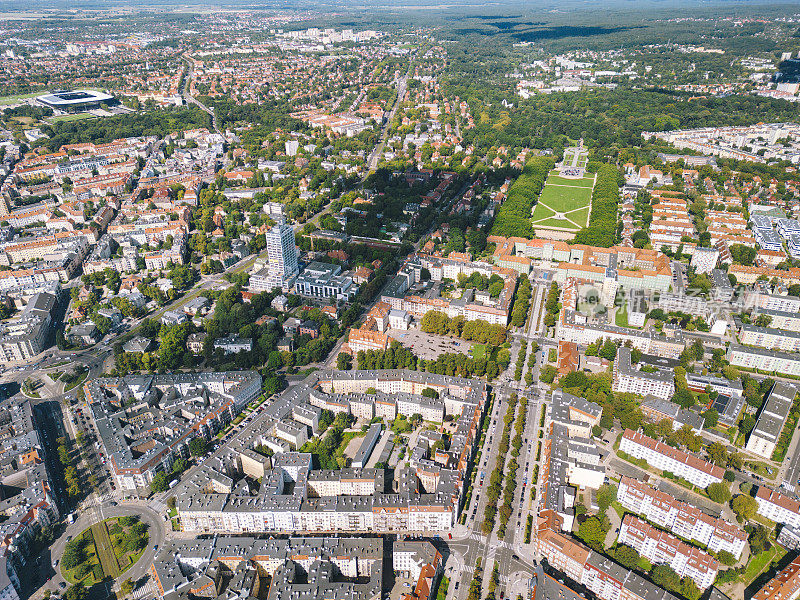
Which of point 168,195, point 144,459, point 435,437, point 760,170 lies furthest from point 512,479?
point 760,170

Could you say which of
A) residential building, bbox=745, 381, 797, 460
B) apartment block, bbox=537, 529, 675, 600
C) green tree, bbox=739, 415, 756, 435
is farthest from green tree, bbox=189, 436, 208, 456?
green tree, bbox=739, 415, 756, 435

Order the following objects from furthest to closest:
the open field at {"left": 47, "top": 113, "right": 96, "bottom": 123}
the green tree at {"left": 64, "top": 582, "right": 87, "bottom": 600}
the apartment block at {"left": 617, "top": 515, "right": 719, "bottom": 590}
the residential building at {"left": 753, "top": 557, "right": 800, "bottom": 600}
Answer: the open field at {"left": 47, "top": 113, "right": 96, "bottom": 123}
the apartment block at {"left": 617, "top": 515, "right": 719, "bottom": 590}
the green tree at {"left": 64, "top": 582, "right": 87, "bottom": 600}
the residential building at {"left": 753, "top": 557, "right": 800, "bottom": 600}

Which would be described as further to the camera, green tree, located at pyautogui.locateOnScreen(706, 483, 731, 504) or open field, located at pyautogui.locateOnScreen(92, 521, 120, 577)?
green tree, located at pyautogui.locateOnScreen(706, 483, 731, 504)

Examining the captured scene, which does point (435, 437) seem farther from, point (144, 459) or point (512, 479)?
point (144, 459)

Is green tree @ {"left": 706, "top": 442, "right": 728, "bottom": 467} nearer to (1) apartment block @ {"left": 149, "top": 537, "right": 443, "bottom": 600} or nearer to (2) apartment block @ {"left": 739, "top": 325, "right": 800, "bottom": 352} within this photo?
(2) apartment block @ {"left": 739, "top": 325, "right": 800, "bottom": 352}

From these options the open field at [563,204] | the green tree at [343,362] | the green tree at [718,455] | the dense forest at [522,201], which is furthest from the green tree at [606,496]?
the open field at [563,204]

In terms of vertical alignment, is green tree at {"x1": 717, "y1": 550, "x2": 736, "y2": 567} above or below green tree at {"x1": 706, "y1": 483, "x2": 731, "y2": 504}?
below

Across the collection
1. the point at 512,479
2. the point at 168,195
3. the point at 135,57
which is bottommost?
the point at 512,479
